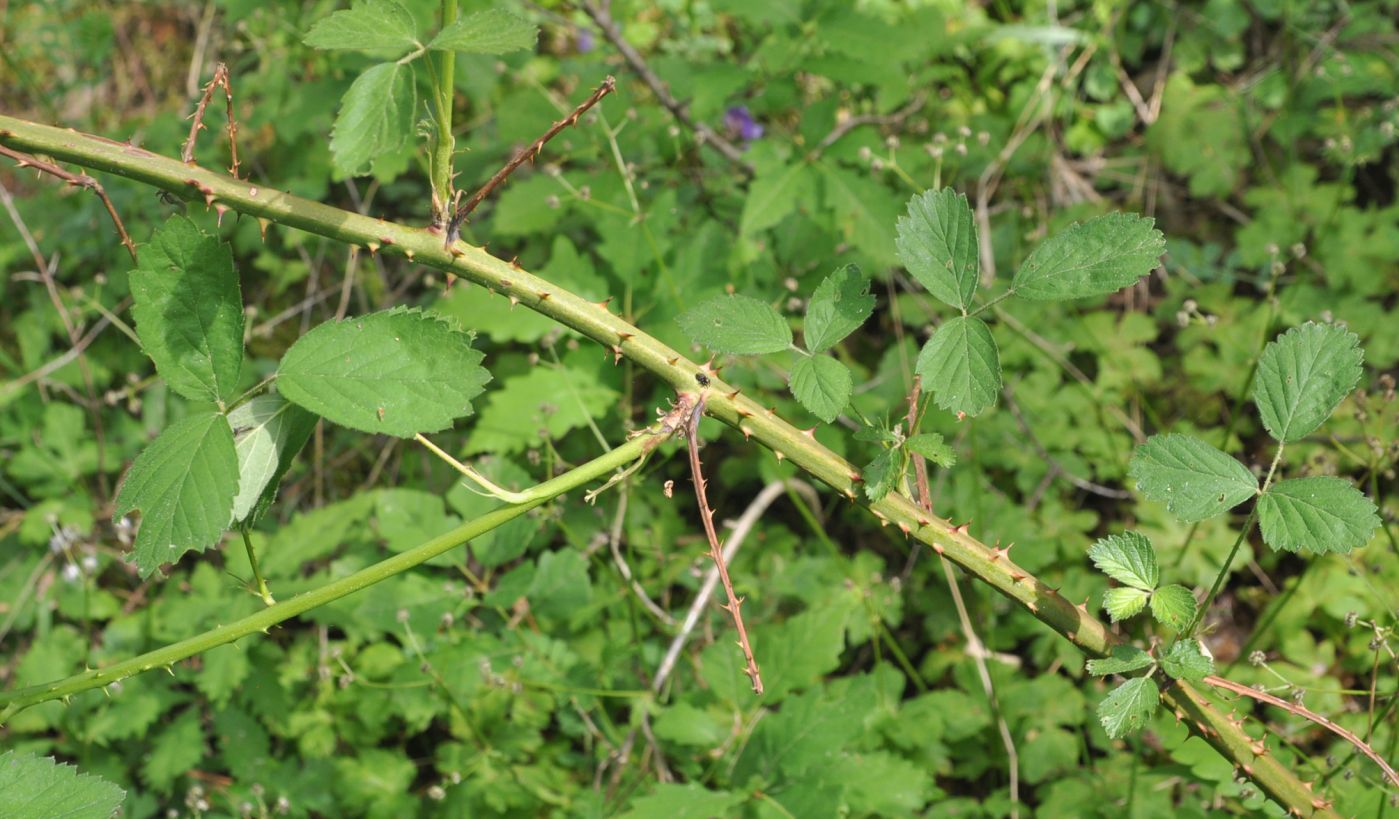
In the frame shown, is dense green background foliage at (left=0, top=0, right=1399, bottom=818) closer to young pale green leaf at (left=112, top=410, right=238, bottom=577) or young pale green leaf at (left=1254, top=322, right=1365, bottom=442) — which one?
young pale green leaf at (left=1254, top=322, right=1365, bottom=442)

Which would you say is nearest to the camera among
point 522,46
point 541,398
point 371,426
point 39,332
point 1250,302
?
point 522,46

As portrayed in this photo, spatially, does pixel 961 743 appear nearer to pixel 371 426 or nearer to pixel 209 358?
pixel 371 426

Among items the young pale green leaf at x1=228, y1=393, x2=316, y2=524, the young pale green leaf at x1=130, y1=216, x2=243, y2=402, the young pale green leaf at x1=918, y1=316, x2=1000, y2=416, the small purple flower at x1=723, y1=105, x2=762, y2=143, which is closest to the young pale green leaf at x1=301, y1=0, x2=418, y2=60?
the young pale green leaf at x1=130, y1=216, x2=243, y2=402

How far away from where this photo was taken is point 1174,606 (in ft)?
4.56

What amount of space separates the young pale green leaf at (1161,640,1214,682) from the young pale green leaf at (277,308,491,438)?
1.02 metres

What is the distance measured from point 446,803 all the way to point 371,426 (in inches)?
61.4

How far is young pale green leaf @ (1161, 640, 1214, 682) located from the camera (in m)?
1.34

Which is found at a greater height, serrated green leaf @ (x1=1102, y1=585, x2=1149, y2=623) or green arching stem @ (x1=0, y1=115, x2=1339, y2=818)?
green arching stem @ (x1=0, y1=115, x2=1339, y2=818)

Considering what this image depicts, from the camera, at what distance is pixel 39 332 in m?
3.86

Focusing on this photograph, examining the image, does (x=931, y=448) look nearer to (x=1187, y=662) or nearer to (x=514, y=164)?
(x=1187, y=662)

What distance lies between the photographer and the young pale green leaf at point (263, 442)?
148 centimetres

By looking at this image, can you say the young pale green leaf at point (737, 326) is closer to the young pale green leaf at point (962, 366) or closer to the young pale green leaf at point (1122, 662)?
the young pale green leaf at point (962, 366)

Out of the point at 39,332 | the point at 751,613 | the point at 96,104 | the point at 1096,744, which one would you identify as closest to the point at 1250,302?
the point at 1096,744

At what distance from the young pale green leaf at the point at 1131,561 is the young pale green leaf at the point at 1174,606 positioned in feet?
0.06
